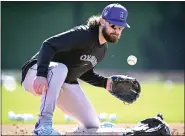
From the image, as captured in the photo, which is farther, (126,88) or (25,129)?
(25,129)

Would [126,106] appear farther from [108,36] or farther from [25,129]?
[108,36]

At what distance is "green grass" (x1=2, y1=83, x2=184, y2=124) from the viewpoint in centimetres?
772

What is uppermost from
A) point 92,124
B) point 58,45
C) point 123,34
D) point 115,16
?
point 123,34

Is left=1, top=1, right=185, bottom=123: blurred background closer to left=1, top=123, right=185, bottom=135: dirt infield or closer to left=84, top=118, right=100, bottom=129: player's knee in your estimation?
left=1, top=123, right=185, bottom=135: dirt infield

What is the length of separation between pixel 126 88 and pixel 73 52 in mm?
719

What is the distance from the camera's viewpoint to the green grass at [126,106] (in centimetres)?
772

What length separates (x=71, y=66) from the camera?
13.7 ft

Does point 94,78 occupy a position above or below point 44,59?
below

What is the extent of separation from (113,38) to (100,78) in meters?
0.68

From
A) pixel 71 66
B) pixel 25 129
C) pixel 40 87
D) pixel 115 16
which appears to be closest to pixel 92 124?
pixel 71 66

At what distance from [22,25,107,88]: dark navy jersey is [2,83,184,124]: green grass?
277 cm

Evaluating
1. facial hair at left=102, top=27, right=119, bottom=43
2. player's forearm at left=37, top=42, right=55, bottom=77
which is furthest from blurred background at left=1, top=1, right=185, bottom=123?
player's forearm at left=37, top=42, right=55, bottom=77

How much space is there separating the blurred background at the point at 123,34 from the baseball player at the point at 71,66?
1228 cm

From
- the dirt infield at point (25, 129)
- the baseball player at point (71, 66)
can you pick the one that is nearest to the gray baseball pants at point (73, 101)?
the baseball player at point (71, 66)
